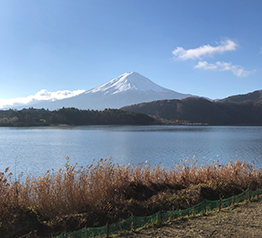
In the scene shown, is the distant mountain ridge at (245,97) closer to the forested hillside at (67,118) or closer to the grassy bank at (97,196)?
the forested hillside at (67,118)

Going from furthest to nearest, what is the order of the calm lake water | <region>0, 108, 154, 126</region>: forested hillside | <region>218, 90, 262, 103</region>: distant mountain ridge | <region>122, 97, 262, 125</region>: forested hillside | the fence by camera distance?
<region>218, 90, 262, 103</region>: distant mountain ridge, <region>122, 97, 262, 125</region>: forested hillside, <region>0, 108, 154, 126</region>: forested hillside, the calm lake water, the fence

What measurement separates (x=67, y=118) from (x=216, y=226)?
294ft

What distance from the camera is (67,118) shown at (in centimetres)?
9144

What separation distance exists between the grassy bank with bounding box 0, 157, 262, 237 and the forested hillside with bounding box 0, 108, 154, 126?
8453cm

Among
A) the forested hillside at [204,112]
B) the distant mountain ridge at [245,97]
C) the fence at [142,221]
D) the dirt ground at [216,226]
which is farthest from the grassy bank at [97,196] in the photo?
the distant mountain ridge at [245,97]

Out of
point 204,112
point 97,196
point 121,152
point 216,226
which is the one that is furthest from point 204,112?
point 216,226

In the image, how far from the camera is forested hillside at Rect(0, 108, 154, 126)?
8731cm

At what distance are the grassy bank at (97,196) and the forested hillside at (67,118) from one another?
8453 centimetres

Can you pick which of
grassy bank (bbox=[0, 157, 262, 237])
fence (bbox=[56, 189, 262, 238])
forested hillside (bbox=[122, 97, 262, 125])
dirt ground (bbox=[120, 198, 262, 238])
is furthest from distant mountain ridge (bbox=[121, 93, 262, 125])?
dirt ground (bbox=[120, 198, 262, 238])

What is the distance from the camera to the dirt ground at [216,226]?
456cm

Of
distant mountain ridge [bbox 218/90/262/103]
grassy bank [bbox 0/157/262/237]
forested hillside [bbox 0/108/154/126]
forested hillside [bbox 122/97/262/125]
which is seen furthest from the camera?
distant mountain ridge [bbox 218/90/262/103]

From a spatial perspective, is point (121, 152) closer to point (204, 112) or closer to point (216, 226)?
point (216, 226)

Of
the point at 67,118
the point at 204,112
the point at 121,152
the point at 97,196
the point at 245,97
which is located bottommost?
the point at 121,152

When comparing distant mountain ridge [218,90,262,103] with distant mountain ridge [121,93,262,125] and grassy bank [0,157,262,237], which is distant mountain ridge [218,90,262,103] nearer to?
distant mountain ridge [121,93,262,125]
